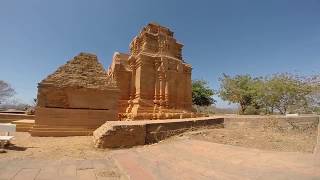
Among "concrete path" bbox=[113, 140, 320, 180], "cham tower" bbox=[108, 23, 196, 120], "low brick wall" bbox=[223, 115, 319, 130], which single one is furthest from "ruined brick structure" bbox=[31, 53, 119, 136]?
"low brick wall" bbox=[223, 115, 319, 130]

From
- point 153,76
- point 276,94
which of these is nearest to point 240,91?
point 276,94

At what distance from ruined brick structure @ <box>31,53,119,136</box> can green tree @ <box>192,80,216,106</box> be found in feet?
79.2

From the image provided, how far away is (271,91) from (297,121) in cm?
1455

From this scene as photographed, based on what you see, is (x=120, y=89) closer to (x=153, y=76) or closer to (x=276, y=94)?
(x=153, y=76)

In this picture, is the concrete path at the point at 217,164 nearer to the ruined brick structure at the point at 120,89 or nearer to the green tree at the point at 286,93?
the ruined brick structure at the point at 120,89

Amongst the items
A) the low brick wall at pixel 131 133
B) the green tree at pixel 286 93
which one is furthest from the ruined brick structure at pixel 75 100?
the green tree at pixel 286 93

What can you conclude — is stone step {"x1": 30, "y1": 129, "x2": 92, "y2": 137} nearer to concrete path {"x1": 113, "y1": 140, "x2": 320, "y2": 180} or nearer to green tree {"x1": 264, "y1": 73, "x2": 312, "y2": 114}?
concrete path {"x1": 113, "y1": 140, "x2": 320, "y2": 180}

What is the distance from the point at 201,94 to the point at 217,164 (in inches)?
1232

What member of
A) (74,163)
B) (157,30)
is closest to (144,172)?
(74,163)

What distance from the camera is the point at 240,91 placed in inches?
1213

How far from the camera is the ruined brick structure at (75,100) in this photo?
10.9 m

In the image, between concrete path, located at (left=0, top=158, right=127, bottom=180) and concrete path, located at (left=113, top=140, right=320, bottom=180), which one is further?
concrete path, located at (left=0, top=158, right=127, bottom=180)

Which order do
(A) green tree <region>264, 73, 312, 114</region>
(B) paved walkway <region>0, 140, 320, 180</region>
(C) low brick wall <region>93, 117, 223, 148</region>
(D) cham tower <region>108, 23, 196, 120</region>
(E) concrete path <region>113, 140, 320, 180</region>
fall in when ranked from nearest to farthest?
(E) concrete path <region>113, 140, 320, 180</region> < (B) paved walkway <region>0, 140, 320, 180</region> < (C) low brick wall <region>93, 117, 223, 148</region> < (D) cham tower <region>108, 23, 196, 120</region> < (A) green tree <region>264, 73, 312, 114</region>

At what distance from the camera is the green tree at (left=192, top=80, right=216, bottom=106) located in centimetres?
3544
